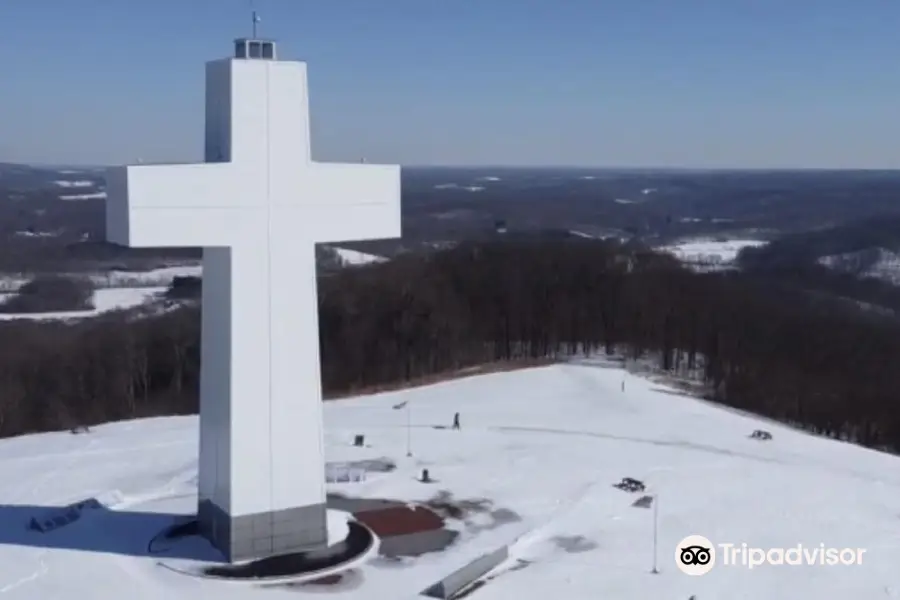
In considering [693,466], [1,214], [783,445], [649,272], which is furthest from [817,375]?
[1,214]

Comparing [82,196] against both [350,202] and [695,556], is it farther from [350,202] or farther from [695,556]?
[695,556]

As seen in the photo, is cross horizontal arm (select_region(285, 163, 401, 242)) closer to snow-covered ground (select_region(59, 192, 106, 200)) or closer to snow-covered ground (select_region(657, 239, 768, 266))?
snow-covered ground (select_region(657, 239, 768, 266))

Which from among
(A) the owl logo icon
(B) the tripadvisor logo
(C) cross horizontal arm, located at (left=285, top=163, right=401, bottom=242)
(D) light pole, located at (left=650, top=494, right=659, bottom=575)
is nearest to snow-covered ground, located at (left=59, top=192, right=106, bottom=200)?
(D) light pole, located at (left=650, top=494, right=659, bottom=575)

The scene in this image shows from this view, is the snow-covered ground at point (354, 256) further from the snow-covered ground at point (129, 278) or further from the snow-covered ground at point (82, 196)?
the snow-covered ground at point (82, 196)

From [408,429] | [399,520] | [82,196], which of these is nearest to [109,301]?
[408,429]

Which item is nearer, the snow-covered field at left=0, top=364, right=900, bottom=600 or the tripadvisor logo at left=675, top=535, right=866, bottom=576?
the snow-covered field at left=0, top=364, right=900, bottom=600

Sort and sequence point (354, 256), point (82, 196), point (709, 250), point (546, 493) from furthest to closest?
point (82, 196), point (709, 250), point (354, 256), point (546, 493)
